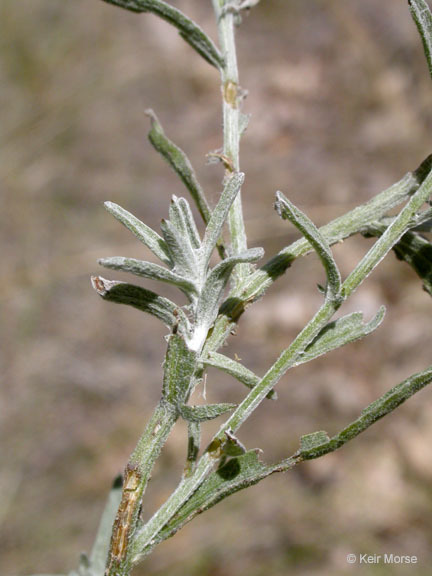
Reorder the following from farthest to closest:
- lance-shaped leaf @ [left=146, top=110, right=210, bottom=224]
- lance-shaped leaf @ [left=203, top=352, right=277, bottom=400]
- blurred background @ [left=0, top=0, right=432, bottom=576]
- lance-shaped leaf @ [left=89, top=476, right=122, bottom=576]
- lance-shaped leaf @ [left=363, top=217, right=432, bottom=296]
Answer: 1. blurred background @ [left=0, top=0, right=432, bottom=576]
2. lance-shaped leaf @ [left=89, top=476, right=122, bottom=576]
3. lance-shaped leaf @ [left=146, top=110, right=210, bottom=224]
4. lance-shaped leaf @ [left=363, top=217, right=432, bottom=296]
5. lance-shaped leaf @ [left=203, top=352, right=277, bottom=400]

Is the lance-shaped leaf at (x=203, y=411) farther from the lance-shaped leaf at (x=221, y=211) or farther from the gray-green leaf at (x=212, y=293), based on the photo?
the lance-shaped leaf at (x=221, y=211)

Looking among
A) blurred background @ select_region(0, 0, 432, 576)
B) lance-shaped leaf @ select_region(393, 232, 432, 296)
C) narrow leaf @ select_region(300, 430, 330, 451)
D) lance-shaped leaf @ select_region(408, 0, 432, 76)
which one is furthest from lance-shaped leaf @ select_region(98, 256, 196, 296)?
blurred background @ select_region(0, 0, 432, 576)

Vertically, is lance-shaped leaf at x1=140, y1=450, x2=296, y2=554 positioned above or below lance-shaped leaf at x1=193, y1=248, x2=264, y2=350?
below

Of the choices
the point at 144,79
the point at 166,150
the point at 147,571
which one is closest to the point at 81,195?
the point at 144,79

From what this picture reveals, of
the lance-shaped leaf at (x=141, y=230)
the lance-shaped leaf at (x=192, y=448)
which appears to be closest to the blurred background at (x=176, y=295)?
the lance-shaped leaf at (x=192, y=448)

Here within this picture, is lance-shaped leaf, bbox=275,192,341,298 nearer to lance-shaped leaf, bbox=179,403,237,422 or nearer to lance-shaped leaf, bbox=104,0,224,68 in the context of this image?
lance-shaped leaf, bbox=179,403,237,422

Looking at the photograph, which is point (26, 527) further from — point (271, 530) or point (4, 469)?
point (271, 530)
